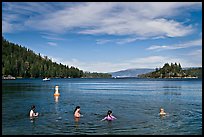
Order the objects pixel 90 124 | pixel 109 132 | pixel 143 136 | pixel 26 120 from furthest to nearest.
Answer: pixel 26 120 → pixel 90 124 → pixel 109 132 → pixel 143 136

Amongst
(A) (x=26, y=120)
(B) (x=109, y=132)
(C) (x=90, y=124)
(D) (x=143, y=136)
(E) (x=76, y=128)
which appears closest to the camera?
(D) (x=143, y=136)

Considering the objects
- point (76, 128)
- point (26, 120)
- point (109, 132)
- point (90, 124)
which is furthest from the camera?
point (26, 120)

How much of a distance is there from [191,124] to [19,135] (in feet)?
64.1

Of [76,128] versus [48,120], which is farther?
[48,120]

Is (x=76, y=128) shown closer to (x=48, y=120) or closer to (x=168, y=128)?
(x=48, y=120)

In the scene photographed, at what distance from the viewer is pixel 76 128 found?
32.1 meters

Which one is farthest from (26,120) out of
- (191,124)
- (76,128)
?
(191,124)

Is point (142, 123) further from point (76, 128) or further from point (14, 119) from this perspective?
point (14, 119)

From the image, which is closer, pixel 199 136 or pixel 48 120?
pixel 199 136

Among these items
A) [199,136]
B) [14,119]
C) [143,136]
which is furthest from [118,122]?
[14,119]

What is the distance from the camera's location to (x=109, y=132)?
30.0 m

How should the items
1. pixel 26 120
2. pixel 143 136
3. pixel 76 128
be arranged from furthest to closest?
pixel 26 120, pixel 76 128, pixel 143 136

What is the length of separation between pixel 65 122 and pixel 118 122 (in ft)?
21.2

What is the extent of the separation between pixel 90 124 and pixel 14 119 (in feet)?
34.0
